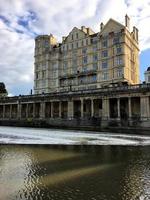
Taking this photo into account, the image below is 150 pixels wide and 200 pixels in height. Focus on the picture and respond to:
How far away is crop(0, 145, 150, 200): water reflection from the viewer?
12.8 meters

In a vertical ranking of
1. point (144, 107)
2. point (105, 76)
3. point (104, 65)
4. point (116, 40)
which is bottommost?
point (144, 107)

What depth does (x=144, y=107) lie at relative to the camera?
184 feet

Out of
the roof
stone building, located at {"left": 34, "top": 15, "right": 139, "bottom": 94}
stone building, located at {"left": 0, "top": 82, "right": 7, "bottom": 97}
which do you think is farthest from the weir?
the roof

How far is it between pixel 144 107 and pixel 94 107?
1671 centimetres

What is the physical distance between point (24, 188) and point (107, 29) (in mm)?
75199

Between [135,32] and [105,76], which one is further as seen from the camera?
[135,32]

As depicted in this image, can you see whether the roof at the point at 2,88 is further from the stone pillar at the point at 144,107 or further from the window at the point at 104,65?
the stone pillar at the point at 144,107

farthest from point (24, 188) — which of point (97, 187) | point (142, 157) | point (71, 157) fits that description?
point (142, 157)

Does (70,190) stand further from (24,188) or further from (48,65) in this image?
(48,65)

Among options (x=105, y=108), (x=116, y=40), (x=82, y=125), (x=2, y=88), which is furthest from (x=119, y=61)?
(x=2, y=88)

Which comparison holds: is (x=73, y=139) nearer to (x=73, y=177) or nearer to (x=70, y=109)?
(x=73, y=177)

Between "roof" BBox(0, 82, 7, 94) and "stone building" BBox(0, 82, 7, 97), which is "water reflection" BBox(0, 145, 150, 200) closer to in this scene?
"stone building" BBox(0, 82, 7, 97)

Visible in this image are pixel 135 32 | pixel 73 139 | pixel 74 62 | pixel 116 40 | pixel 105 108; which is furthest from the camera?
pixel 135 32

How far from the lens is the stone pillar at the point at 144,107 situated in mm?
55428
